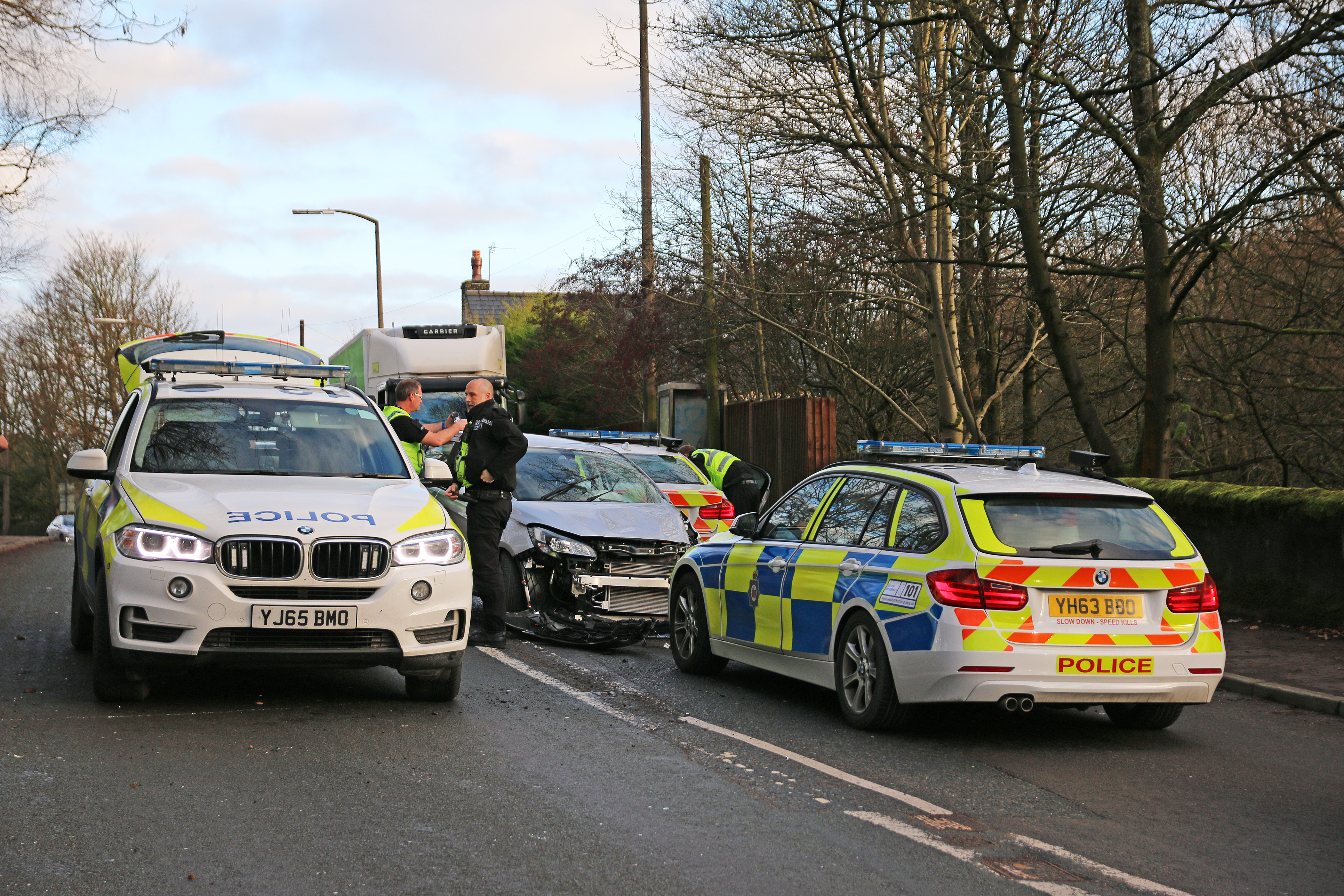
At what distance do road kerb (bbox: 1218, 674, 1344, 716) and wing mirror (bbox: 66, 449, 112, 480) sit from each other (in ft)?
24.0

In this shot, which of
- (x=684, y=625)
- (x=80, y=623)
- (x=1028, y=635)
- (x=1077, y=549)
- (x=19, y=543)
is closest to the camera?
(x=1028, y=635)

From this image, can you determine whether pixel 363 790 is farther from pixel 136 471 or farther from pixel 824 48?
pixel 824 48

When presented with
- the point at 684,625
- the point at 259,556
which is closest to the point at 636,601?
the point at 684,625

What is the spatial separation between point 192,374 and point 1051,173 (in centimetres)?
1193

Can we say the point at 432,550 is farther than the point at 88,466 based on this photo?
No

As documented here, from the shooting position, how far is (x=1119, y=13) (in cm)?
1388

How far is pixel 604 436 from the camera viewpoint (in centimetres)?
1714

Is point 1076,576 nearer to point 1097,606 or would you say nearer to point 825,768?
point 1097,606

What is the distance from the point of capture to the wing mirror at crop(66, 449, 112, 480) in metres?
8.00

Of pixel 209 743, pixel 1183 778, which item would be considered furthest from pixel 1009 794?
pixel 209 743

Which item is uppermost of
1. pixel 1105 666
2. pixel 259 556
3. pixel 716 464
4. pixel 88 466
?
pixel 716 464

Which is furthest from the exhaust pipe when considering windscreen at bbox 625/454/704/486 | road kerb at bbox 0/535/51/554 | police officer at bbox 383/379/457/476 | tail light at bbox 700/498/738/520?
road kerb at bbox 0/535/51/554

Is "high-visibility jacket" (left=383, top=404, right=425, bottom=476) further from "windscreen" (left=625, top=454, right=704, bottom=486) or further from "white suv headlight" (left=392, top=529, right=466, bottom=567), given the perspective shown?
"windscreen" (left=625, top=454, right=704, bottom=486)

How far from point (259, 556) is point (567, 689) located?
2.34 m
